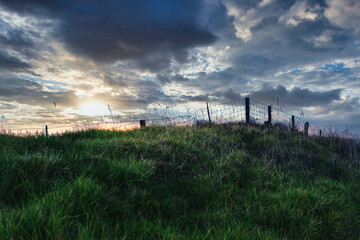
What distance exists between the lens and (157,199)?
3.44 meters

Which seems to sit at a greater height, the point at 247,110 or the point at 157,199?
the point at 247,110

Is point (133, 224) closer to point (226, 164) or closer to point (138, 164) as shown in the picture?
point (138, 164)

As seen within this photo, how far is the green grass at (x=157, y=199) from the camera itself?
2.25 m

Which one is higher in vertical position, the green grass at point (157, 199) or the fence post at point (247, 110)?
the fence post at point (247, 110)

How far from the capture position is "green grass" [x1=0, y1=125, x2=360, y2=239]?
2.25 m

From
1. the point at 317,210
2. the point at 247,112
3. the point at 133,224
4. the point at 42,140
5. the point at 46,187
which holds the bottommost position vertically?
the point at 317,210

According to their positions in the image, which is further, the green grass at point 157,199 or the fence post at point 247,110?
the fence post at point 247,110

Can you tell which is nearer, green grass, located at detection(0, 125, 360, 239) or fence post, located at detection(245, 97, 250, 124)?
green grass, located at detection(0, 125, 360, 239)

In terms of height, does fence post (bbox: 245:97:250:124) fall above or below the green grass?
above

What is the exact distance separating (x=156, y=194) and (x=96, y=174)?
1.02 metres

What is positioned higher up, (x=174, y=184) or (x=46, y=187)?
(x=46, y=187)

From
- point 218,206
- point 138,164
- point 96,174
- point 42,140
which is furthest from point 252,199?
point 42,140

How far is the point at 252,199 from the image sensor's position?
3.80 m

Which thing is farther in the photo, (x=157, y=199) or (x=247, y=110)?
(x=247, y=110)
